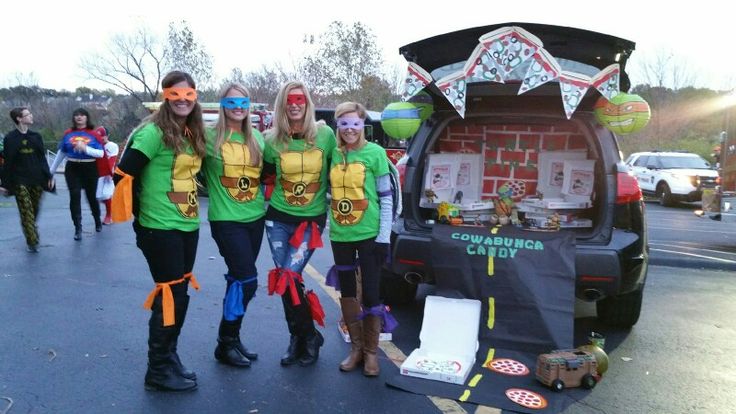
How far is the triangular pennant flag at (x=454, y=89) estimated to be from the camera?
3918 millimetres

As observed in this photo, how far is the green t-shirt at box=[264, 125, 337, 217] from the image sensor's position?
11.8ft

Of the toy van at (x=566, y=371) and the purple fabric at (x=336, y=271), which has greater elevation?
the purple fabric at (x=336, y=271)

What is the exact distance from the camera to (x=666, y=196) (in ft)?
53.8

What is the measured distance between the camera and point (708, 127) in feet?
111

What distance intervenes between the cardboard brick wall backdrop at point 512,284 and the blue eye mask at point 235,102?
1.59 meters

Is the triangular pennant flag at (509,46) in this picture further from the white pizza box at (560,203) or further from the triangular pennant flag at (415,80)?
the white pizza box at (560,203)

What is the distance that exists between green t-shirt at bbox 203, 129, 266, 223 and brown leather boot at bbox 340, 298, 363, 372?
0.82 m

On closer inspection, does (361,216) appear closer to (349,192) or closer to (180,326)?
(349,192)

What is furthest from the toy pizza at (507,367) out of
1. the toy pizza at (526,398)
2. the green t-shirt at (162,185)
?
the green t-shirt at (162,185)

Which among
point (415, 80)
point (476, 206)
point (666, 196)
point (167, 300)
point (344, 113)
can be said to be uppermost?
point (415, 80)

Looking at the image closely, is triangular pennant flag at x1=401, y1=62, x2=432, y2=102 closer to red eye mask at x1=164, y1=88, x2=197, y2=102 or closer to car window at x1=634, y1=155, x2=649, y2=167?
red eye mask at x1=164, y1=88, x2=197, y2=102

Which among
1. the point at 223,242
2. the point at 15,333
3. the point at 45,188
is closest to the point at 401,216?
the point at 223,242

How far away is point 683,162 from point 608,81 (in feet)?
50.4

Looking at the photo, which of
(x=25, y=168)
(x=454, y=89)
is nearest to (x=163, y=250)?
(x=454, y=89)
